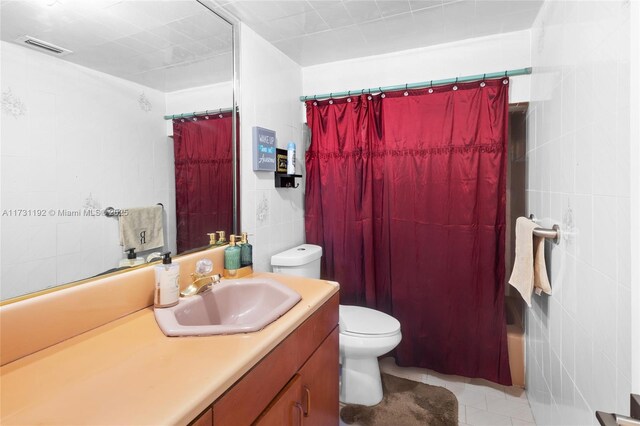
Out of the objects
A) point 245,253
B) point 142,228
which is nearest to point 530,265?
point 245,253

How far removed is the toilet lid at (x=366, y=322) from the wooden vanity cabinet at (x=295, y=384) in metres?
0.36

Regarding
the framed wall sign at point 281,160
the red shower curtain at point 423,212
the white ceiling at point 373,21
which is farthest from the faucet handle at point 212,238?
the white ceiling at point 373,21

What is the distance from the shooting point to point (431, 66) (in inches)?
74.9

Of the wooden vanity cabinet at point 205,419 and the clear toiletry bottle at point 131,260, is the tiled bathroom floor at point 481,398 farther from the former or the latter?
the clear toiletry bottle at point 131,260

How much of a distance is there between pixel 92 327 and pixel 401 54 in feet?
6.87

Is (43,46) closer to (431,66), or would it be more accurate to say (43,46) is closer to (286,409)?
(286,409)

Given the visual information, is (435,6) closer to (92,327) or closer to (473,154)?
(473,154)

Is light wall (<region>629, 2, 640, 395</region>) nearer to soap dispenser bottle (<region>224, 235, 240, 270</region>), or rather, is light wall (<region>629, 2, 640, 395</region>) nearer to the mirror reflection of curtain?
soap dispenser bottle (<region>224, 235, 240, 270</region>)

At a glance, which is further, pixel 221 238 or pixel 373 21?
pixel 373 21

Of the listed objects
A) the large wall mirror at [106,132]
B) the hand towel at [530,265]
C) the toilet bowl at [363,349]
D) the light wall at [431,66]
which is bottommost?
the toilet bowl at [363,349]

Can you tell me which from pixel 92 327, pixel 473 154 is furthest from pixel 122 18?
pixel 473 154

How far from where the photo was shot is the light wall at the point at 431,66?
5.71 ft

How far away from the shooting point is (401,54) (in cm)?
197

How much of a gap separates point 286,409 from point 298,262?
938mm
